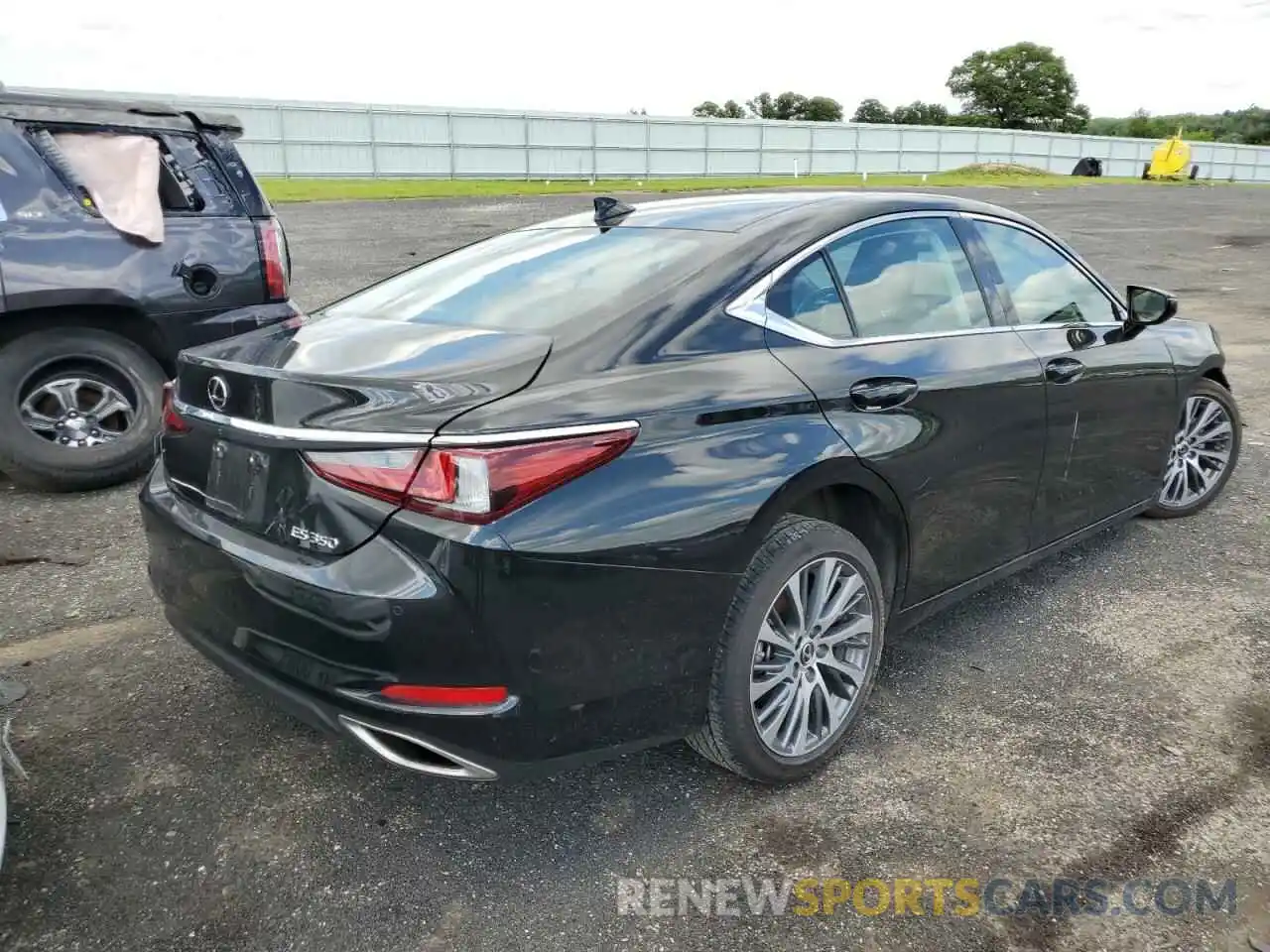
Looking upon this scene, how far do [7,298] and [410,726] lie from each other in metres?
3.79

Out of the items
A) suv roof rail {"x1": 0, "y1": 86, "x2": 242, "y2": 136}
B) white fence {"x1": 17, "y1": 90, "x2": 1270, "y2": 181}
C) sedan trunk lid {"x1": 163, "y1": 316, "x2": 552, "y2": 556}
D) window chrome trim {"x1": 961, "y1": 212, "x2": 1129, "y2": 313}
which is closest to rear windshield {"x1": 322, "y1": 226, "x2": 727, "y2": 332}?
sedan trunk lid {"x1": 163, "y1": 316, "x2": 552, "y2": 556}

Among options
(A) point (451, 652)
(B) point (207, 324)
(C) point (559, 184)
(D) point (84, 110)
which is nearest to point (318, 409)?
(A) point (451, 652)

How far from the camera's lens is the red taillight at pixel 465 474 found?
6.91 feet

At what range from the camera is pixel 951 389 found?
10.0ft

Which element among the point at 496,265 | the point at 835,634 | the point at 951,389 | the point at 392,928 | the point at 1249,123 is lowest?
the point at 392,928

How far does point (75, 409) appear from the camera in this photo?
5.05 meters

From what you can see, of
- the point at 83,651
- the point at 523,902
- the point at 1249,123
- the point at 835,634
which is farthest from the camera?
the point at 1249,123

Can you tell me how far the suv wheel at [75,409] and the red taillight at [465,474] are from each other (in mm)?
3375

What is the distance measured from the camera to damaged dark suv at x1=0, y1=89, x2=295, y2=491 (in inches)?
188

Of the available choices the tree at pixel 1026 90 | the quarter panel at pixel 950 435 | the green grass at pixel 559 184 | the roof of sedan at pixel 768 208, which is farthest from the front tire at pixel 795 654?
the tree at pixel 1026 90

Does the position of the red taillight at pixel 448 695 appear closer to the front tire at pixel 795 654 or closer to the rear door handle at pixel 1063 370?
the front tire at pixel 795 654

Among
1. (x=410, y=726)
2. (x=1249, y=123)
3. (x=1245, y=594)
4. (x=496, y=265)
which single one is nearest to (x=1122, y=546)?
(x=1245, y=594)

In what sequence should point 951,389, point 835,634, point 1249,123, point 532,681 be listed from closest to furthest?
point 532,681 → point 835,634 → point 951,389 → point 1249,123

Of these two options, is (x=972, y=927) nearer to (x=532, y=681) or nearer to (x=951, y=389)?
(x=532, y=681)
